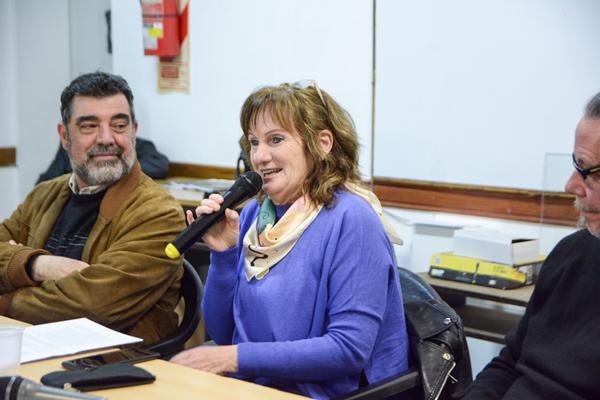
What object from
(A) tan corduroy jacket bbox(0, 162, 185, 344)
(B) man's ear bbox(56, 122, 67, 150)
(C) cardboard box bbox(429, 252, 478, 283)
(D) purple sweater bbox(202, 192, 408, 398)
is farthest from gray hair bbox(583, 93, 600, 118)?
(B) man's ear bbox(56, 122, 67, 150)

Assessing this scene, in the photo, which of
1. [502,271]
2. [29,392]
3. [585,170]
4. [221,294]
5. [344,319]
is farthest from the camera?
[502,271]

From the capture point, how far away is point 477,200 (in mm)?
3479

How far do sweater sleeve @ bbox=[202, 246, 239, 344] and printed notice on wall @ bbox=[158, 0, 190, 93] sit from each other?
9.09ft

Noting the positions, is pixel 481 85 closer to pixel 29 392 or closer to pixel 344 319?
pixel 344 319

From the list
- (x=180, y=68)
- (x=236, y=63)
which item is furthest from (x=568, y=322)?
(x=180, y=68)

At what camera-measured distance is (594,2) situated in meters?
3.06

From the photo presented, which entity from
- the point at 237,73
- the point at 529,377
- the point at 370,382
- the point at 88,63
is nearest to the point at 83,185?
the point at 370,382

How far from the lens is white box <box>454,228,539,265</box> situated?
116 inches

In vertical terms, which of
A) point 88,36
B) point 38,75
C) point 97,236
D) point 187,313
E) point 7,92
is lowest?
point 187,313

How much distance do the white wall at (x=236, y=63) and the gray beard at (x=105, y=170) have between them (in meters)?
1.50

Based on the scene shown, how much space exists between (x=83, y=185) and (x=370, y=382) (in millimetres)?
1198

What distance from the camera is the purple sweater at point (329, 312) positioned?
1814mm

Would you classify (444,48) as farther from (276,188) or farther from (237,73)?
(276,188)

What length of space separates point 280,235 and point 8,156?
398 cm
